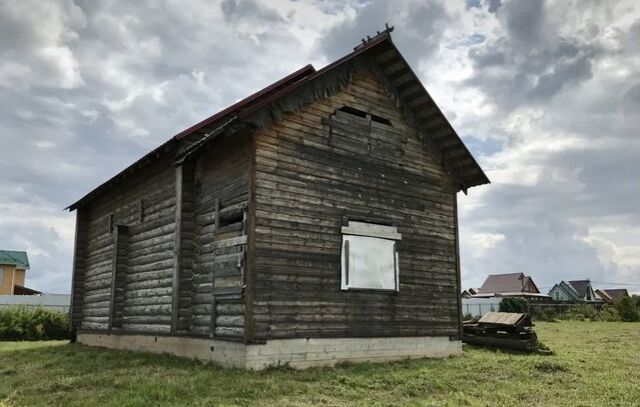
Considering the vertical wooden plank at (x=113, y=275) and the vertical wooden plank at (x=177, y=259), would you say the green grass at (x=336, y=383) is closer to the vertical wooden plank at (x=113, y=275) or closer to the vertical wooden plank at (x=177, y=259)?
the vertical wooden plank at (x=177, y=259)

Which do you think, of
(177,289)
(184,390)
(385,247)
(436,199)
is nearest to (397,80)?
(436,199)

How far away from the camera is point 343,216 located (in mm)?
15375

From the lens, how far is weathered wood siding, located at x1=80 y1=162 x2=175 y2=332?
1702cm

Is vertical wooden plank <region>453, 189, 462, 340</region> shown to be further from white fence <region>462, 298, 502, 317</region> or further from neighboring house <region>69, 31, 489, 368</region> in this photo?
white fence <region>462, 298, 502, 317</region>

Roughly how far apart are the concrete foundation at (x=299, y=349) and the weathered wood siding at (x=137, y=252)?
0.85 metres

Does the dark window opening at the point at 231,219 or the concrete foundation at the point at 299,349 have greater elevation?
the dark window opening at the point at 231,219

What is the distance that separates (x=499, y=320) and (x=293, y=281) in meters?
9.18

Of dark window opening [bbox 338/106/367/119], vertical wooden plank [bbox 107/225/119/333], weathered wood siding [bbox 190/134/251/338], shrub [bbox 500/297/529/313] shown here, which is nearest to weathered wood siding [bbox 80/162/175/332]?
vertical wooden plank [bbox 107/225/119/333]

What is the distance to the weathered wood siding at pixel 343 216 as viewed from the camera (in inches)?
543

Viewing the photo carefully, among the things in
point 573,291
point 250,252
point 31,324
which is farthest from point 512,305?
point 573,291

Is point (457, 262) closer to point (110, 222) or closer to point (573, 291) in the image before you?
point (110, 222)

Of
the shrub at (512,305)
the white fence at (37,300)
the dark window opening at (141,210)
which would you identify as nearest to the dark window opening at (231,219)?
the dark window opening at (141,210)

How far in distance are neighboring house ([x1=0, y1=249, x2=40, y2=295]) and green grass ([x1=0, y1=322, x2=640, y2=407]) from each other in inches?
1420

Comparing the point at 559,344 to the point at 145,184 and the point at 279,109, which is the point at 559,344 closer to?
the point at 279,109
